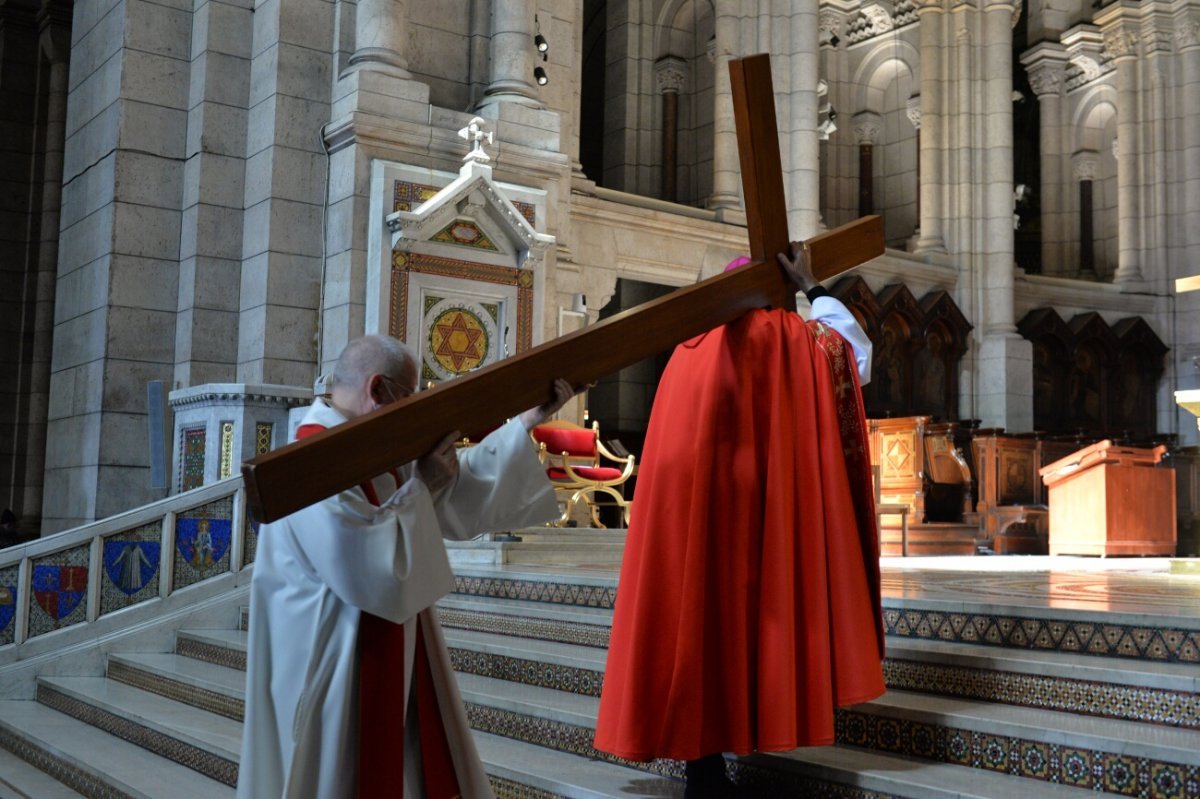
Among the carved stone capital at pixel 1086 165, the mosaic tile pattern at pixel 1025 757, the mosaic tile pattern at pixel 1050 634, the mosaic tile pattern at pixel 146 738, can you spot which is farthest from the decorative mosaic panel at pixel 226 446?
the carved stone capital at pixel 1086 165

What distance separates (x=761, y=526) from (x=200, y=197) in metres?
7.52

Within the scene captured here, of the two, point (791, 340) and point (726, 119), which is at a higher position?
point (726, 119)

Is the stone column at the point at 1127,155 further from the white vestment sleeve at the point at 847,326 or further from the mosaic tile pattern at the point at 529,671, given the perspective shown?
the white vestment sleeve at the point at 847,326

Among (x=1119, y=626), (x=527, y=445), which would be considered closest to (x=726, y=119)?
(x=1119, y=626)

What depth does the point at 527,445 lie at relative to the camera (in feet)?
8.29

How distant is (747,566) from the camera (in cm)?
299

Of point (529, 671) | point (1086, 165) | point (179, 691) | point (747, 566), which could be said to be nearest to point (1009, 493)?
point (1086, 165)

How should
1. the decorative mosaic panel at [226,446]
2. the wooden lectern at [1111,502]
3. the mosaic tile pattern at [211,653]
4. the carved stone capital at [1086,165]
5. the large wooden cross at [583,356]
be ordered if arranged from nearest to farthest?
the large wooden cross at [583,356], the mosaic tile pattern at [211,653], the decorative mosaic panel at [226,446], the wooden lectern at [1111,502], the carved stone capital at [1086,165]

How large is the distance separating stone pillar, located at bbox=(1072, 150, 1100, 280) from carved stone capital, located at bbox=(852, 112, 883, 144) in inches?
124

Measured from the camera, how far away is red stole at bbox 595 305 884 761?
2930mm

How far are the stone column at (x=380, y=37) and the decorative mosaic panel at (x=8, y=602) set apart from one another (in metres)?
4.75

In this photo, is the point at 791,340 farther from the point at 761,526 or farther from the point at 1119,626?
the point at 1119,626

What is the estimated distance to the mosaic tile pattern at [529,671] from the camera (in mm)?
4188

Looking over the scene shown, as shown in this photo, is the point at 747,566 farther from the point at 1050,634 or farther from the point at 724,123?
the point at 724,123
